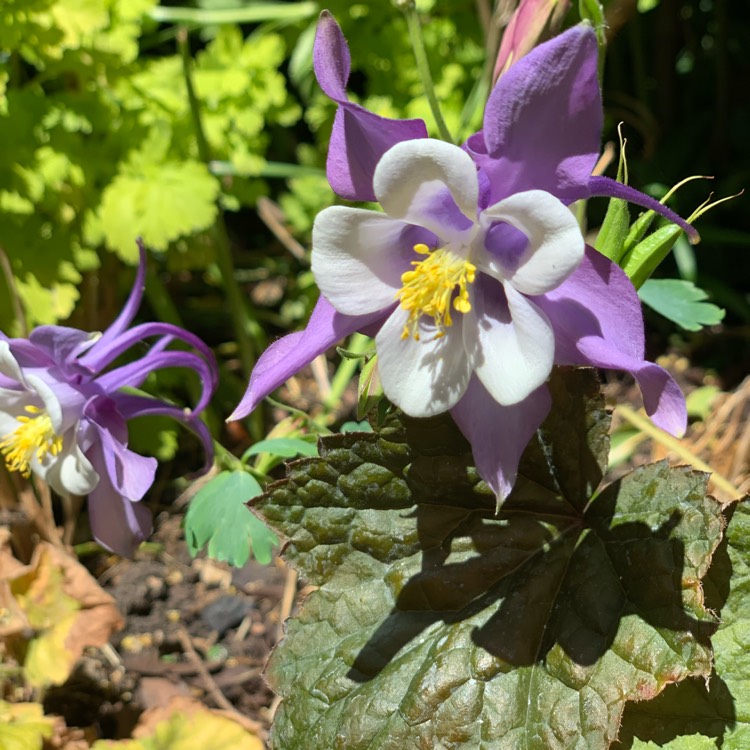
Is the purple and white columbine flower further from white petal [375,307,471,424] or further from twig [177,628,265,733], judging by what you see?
twig [177,628,265,733]

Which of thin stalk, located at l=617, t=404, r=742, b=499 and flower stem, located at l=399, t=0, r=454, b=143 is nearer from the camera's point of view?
flower stem, located at l=399, t=0, r=454, b=143

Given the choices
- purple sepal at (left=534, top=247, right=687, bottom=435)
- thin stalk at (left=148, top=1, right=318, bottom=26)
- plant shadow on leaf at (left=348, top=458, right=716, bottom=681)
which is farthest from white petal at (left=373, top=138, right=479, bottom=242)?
thin stalk at (left=148, top=1, right=318, bottom=26)

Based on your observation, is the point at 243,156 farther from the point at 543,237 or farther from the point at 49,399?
the point at 543,237

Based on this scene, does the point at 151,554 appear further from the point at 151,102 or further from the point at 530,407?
the point at 530,407

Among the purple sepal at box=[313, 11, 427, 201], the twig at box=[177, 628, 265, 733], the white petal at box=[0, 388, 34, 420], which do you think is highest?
the purple sepal at box=[313, 11, 427, 201]

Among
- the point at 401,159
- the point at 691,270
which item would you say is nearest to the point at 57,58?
the point at 401,159
